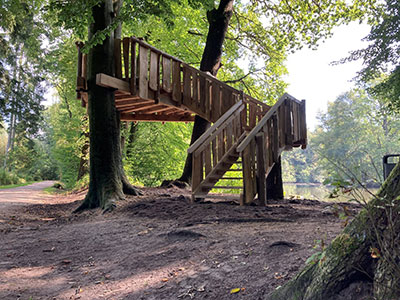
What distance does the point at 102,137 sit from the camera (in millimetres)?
8188

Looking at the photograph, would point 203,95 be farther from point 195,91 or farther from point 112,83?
point 112,83

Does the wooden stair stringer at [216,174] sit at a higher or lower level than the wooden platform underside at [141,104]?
lower

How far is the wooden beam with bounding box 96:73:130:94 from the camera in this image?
25.5 feet

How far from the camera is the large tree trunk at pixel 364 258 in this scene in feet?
5.43

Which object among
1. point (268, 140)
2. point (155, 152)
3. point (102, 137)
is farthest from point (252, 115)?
point (155, 152)

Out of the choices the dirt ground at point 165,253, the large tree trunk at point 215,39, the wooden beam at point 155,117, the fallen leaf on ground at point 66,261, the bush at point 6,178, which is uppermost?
the large tree trunk at point 215,39

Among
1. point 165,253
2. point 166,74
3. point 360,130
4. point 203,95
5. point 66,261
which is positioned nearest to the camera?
point 165,253

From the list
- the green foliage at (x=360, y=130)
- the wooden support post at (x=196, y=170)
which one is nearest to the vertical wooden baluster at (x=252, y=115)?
the wooden support post at (x=196, y=170)

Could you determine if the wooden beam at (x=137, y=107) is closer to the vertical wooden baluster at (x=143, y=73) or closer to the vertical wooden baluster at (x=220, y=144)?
the vertical wooden baluster at (x=143, y=73)

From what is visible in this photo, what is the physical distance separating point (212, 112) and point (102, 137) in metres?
3.67

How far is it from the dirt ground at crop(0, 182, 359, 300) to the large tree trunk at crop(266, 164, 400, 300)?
164 millimetres

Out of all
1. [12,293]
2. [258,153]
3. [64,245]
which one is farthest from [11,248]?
[258,153]

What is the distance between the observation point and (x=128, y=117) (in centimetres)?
1260

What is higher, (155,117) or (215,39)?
(215,39)
